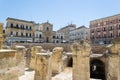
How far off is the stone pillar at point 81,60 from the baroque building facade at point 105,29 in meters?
28.3

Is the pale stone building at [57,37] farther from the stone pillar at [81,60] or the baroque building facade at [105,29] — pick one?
the stone pillar at [81,60]

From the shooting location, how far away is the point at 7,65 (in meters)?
2.66

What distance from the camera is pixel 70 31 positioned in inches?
2202

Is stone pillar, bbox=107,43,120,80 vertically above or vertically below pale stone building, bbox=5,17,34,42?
below

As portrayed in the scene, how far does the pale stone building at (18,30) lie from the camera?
41.4m

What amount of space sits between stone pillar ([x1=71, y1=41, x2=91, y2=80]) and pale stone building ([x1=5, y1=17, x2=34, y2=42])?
3475 centimetres

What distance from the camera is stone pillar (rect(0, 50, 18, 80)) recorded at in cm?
255

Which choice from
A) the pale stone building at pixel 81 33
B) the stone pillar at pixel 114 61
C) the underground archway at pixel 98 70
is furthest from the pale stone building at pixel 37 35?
the stone pillar at pixel 114 61

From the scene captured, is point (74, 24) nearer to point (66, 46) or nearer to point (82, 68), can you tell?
point (66, 46)

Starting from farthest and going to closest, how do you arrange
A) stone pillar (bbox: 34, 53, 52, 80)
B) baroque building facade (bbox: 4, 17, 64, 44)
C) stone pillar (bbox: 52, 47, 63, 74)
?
baroque building facade (bbox: 4, 17, 64, 44)
stone pillar (bbox: 52, 47, 63, 74)
stone pillar (bbox: 34, 53, 52, 80)

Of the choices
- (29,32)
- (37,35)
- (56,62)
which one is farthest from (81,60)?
(37,35)

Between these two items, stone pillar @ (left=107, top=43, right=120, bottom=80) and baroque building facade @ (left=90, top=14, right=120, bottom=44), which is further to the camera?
baroque building facade @ (left=90, top=14, right=120, bottom=44)

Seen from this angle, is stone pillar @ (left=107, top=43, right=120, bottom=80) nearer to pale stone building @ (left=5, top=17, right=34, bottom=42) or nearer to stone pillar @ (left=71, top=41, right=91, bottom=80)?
stone pillar @ (left=71, top=41, right=91, bottom=80)

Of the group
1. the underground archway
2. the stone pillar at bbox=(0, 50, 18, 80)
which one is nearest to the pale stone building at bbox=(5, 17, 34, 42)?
the underground archway
